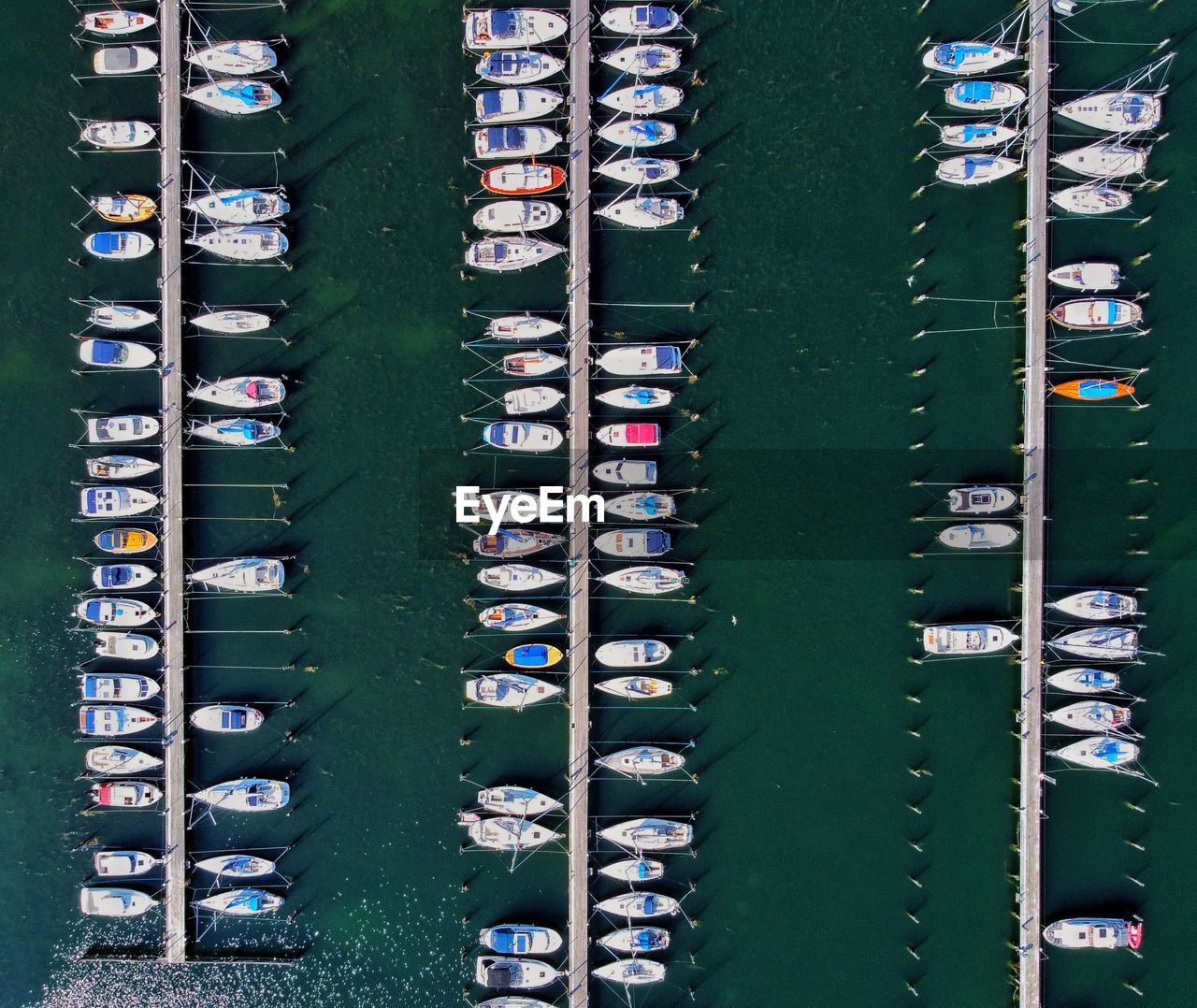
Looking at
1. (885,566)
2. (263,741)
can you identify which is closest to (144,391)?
(263,741)

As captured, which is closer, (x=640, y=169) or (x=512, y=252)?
(x=640, y=169)

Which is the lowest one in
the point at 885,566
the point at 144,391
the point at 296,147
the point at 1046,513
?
the point at 885,566

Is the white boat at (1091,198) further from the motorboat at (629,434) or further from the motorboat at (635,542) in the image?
the motorboat at (635,542)

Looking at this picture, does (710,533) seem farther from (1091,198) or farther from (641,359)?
(1091,198)

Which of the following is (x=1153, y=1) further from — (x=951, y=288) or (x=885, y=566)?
(x=885, y=566)

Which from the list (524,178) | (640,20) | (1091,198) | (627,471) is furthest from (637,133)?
(1091,198)
